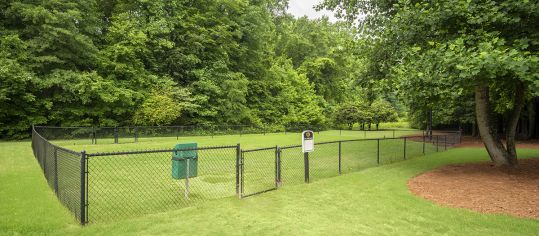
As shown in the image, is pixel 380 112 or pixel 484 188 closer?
pixel 484 188

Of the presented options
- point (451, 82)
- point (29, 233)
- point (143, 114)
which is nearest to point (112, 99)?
point (143, 114)

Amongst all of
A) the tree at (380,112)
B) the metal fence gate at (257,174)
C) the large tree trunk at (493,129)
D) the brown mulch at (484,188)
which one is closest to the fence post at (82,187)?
the metal fence gate at (257,174)

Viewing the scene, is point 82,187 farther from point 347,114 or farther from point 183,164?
point 347,114

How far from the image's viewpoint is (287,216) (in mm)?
6449

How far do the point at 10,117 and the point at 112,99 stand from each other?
252 inches

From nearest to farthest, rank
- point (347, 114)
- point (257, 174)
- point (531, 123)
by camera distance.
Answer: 1. point (257, 174)
2. point (531, 123)
3. point (347, 114)

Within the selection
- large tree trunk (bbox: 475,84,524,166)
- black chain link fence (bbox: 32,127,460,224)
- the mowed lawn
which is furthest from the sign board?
large tree trunk (bbox: 475,84,524,166)

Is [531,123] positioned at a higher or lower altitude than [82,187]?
higher

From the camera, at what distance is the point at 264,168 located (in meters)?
12.2

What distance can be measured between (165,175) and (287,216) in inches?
212

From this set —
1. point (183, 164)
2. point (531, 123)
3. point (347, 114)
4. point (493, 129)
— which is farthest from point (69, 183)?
point (347, 114)

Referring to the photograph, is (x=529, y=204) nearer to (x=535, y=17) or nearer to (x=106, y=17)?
(x=535, y=17)

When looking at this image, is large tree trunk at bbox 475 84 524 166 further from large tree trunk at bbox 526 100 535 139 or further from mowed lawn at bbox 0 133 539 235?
large tree trunk at bbox 526 100 535 139

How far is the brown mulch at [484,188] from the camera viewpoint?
7.33 meters
